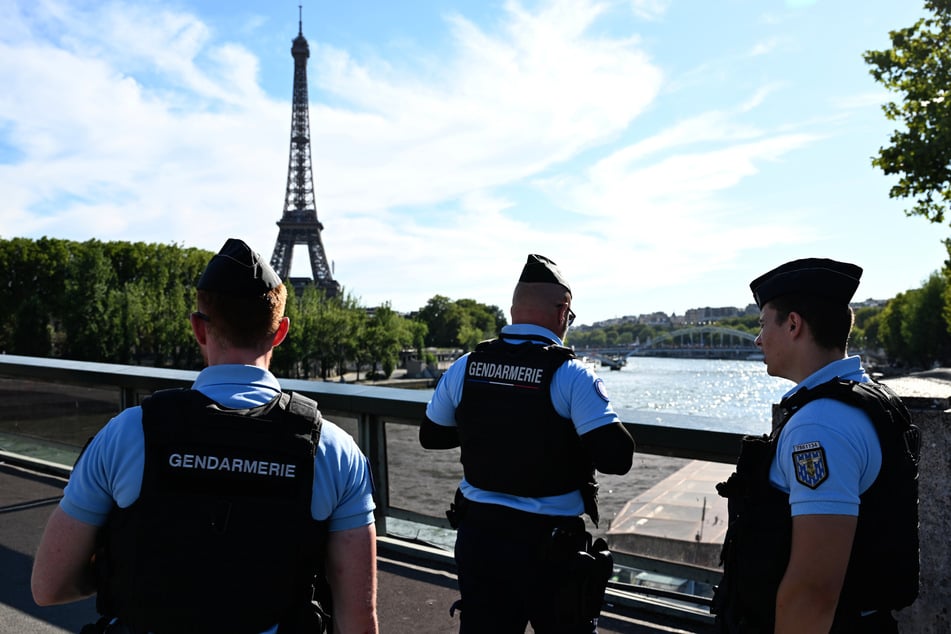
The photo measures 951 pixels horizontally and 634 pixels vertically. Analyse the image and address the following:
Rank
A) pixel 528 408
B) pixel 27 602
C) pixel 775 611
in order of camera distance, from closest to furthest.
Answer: pixel 775 611
pixel 528 408
pixel 27 602

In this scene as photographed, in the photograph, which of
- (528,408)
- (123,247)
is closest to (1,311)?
(123,247)

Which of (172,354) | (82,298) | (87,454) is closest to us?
(87,454)

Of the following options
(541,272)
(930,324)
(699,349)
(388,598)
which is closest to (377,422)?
(388,598)

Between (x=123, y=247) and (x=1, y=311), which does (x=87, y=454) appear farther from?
(x=123, y=247)

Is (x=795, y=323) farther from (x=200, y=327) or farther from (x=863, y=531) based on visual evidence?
(x=200, y=327)

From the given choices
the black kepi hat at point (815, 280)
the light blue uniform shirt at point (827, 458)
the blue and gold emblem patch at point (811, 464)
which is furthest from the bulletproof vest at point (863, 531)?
the black kepi hat at point (815, 280)

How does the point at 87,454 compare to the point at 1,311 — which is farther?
the point at 1,311

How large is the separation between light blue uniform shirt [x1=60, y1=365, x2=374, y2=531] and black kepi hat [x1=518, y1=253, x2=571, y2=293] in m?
1.30

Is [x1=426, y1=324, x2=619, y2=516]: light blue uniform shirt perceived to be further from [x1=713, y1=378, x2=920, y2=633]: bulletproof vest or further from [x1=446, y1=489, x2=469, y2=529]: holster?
[x1=713, y1=378, x2=920, y2=633]: bulletproof vest

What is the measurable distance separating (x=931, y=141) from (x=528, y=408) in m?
14.8

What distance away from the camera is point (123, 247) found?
61469 millimetres

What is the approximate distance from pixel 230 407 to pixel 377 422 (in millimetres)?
3708

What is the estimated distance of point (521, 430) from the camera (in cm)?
291

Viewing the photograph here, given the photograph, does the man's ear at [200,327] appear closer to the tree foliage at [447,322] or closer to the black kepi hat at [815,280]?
the black kepi hat at [815,280]
